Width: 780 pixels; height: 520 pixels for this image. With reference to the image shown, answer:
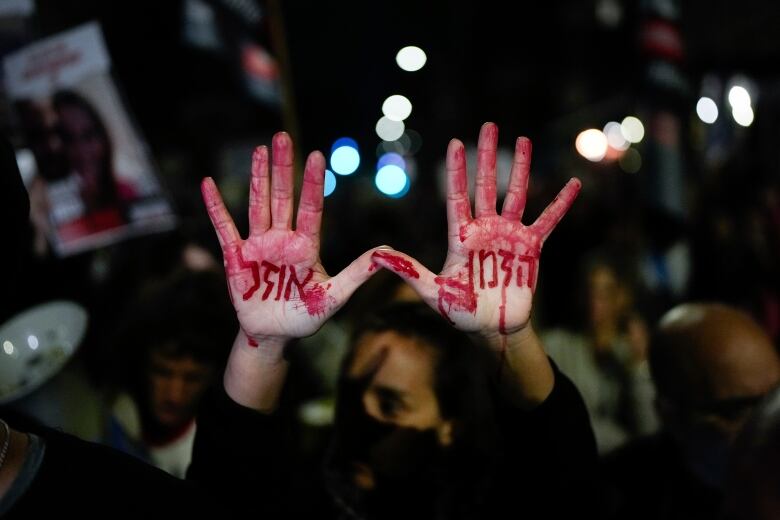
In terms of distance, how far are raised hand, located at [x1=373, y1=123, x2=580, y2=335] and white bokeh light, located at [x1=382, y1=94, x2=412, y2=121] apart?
32.6 metres

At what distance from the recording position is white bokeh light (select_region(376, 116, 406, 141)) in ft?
150

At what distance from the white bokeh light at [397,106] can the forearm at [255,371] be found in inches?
1286

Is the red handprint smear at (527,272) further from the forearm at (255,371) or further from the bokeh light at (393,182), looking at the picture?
the bokeh light at (393,182)

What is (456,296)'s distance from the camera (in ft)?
5.51

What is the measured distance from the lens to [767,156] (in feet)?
28.2

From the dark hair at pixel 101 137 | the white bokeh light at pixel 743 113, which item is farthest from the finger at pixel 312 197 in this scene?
the white bokeh light at pixel 743 113

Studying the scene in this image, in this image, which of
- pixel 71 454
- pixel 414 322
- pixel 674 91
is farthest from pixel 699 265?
pixel 71 454

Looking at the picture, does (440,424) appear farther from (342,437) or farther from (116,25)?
(116,25)

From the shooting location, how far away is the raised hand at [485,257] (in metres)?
1.68

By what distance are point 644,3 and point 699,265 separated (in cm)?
175

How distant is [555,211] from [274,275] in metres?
0.64

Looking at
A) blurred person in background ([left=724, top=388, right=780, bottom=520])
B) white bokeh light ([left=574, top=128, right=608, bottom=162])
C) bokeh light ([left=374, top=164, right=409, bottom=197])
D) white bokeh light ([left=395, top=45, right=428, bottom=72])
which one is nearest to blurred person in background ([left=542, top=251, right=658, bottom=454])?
blurred person in background ([left=724, top=388, right=780, bottom=520])

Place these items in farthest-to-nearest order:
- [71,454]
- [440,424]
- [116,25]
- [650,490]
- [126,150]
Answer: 1. [116,25]
2. [126,150]
3. [650,490]
4. [440,424]
5. [71,454]

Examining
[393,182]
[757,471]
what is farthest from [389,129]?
[757,471]
